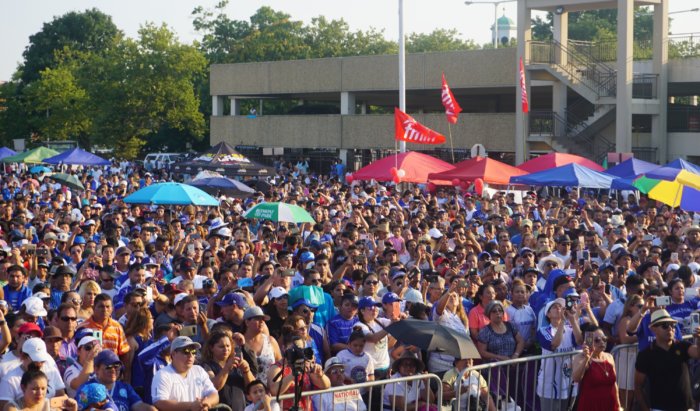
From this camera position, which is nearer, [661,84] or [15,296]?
[15,296]

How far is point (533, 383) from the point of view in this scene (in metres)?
10.4

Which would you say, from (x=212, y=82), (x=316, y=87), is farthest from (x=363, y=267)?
(x=212, y=82)

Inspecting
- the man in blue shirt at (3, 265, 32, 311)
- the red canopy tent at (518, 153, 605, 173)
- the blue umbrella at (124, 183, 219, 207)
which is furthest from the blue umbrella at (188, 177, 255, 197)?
the man in blue shirt at (3, 265, 32, 311)

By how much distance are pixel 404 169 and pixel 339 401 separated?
17927mm

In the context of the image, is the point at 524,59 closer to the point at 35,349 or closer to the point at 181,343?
the point at 181,343

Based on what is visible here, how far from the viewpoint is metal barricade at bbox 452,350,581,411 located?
392 inches

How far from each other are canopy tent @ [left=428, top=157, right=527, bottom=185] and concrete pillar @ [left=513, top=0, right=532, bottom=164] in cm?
1371

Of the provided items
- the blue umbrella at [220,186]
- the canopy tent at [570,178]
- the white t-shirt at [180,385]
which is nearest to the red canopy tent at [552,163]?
the canopy tent at [570,178]

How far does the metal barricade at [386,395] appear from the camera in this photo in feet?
28.3

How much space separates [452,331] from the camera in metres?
9.30

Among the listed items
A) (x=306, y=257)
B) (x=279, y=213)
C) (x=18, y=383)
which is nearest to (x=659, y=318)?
(x=306, y=257)

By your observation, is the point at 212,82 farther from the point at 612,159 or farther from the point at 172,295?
the point at 172,295

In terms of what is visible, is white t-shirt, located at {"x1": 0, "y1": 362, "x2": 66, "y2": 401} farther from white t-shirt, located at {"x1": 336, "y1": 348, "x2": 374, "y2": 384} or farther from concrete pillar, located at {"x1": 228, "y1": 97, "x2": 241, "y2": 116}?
concrete pillar, located at {"x1": 228, "y1": 97, "x2": 241, "y2": 116}

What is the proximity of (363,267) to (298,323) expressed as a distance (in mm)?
4293
